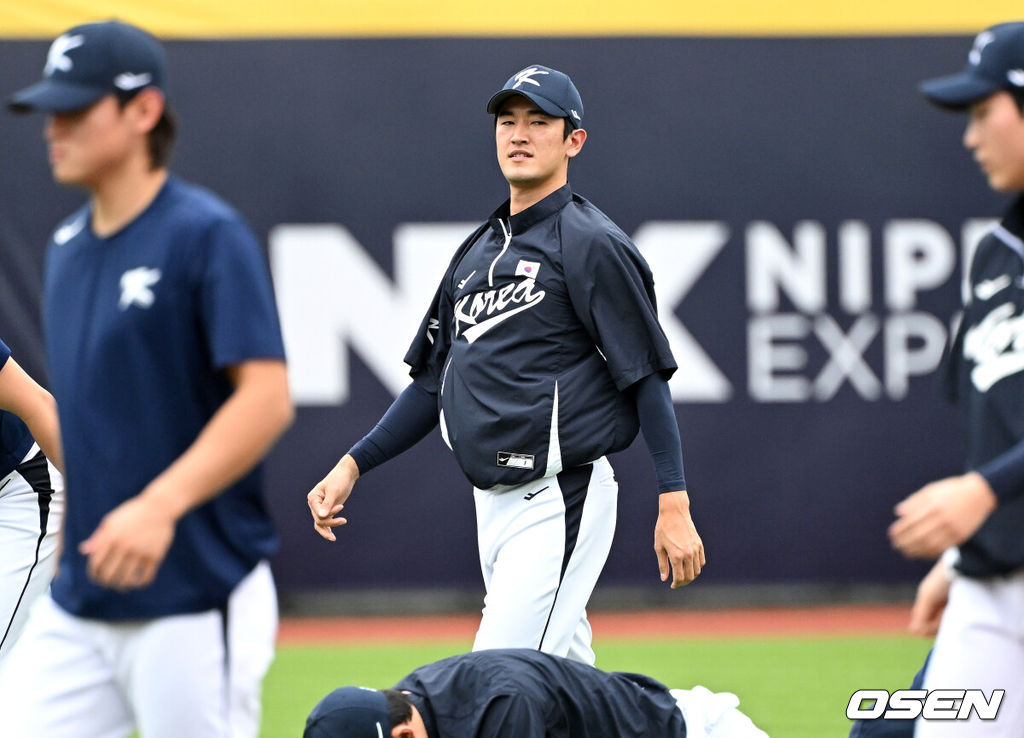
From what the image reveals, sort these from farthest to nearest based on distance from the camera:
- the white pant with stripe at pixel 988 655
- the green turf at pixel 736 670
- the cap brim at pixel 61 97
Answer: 1. the green turf at pixel 736 670
2. the white pant with stripe at pixel 988 655
3. the cap brim at pixel 61 97

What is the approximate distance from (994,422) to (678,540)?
4.51ft

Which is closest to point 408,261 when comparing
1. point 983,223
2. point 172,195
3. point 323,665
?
point 323,665

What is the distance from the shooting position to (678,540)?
4547 mm

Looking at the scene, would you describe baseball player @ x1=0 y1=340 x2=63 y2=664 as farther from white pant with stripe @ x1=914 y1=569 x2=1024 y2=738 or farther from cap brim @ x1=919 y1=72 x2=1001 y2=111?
cap brim @ x1=919 y1=72 x2=1001 y2=111

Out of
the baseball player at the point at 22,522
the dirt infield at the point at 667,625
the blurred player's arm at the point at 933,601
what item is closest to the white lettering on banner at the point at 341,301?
the dirt infield at the point at 667,625

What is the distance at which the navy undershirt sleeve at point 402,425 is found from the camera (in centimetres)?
511

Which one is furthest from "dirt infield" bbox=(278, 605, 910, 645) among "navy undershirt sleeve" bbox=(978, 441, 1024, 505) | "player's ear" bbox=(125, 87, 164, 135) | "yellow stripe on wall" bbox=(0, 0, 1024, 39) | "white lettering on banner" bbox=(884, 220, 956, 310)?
"player's ear" bbox=(125, 87, 164, 135)

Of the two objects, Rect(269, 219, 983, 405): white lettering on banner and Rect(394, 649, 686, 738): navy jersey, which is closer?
Rect(394, 649, 686, 738): navy jersey

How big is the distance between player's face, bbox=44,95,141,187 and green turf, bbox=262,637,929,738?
384 centimetres

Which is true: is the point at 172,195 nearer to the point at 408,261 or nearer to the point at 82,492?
the point at 82,492

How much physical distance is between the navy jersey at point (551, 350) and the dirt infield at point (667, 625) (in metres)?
4.90

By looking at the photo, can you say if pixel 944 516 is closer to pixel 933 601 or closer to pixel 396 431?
pixel 933 601

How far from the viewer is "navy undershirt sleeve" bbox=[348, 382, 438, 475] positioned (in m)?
5.11

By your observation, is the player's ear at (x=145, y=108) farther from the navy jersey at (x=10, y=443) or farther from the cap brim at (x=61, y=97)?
the navy jersey at (x=10, y=443)
